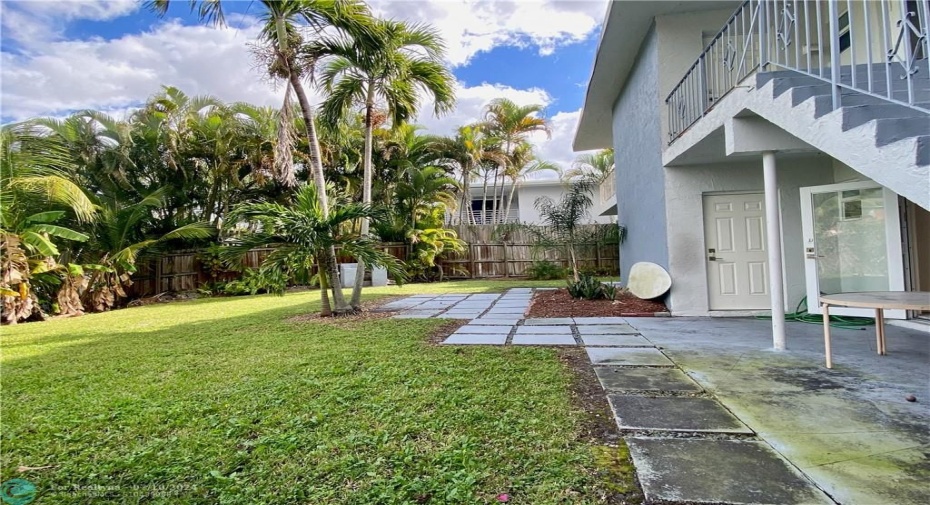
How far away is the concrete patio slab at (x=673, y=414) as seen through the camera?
7.87 ft

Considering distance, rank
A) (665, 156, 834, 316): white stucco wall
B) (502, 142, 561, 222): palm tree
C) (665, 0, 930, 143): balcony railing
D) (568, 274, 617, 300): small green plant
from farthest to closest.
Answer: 1. (502, 142, 561, 222): palm tree
2. (568, 274, 617, 300): small green plant
3. (665, 156, 834, 316): white stucco wall
4. (665, 0, 930, 143): balcony railing

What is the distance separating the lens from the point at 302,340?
17.0 ft

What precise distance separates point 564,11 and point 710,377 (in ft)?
20.9

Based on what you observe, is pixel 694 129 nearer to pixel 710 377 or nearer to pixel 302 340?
pixel 710 377

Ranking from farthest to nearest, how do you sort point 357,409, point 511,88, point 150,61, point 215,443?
point 511,88, point 150,61, point 357,409, point 215,443

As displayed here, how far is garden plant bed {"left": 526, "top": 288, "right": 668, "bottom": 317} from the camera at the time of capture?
6.52 metres

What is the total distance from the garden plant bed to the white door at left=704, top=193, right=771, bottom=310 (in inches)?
36.5

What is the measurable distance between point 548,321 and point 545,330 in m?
0.67

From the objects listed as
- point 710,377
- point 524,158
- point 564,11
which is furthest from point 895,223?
point 524,158

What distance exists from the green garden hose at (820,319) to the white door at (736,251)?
1.36 ft

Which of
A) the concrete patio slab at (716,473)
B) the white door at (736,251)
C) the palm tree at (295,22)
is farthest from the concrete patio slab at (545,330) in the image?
the palm tree at (295,22)

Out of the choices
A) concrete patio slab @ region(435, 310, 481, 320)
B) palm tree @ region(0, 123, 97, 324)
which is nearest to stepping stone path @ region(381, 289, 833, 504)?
concrete patio slab @ region(435, 310, 481, 320)

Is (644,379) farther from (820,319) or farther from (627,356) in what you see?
(820,319)

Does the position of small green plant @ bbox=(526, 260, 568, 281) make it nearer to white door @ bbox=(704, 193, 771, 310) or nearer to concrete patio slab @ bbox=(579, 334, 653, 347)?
white door @ bbox=(704, 193, 771, 310)
